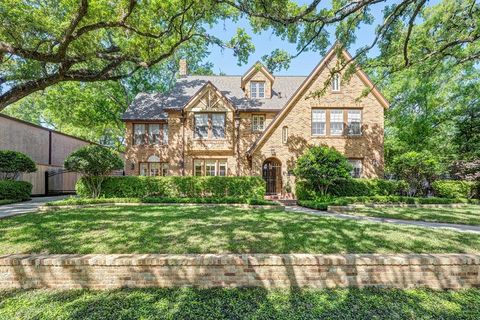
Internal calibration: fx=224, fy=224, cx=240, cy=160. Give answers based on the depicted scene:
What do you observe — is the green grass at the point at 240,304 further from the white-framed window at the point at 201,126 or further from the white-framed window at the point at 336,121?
the white-framed window at the point at 201,126

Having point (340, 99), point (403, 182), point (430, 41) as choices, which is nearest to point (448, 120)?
point (403, 182)

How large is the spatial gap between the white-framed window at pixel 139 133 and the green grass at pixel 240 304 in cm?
1501

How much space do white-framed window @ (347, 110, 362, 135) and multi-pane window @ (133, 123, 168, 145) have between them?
44.3ft

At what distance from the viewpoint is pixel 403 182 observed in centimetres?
1394

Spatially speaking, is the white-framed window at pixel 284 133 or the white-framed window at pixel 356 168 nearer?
the white-framed window at pixel 284 133

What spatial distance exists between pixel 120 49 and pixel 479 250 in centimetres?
1288

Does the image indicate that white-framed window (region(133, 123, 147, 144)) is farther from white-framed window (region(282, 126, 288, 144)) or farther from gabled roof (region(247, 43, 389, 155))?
white-framed window (region(282, 126, 288, 144))

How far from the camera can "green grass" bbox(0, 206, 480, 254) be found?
14.8 ft

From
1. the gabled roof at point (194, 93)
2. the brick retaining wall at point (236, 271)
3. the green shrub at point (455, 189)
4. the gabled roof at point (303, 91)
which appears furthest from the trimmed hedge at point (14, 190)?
the green shrub at point (455, 189)

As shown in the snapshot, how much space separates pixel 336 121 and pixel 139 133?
14832 millimetres

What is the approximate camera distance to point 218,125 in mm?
16641

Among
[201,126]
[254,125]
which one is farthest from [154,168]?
[254,125]

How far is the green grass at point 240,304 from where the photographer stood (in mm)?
3279

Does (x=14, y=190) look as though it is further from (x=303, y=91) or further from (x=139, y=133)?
(x=303, y=91)
